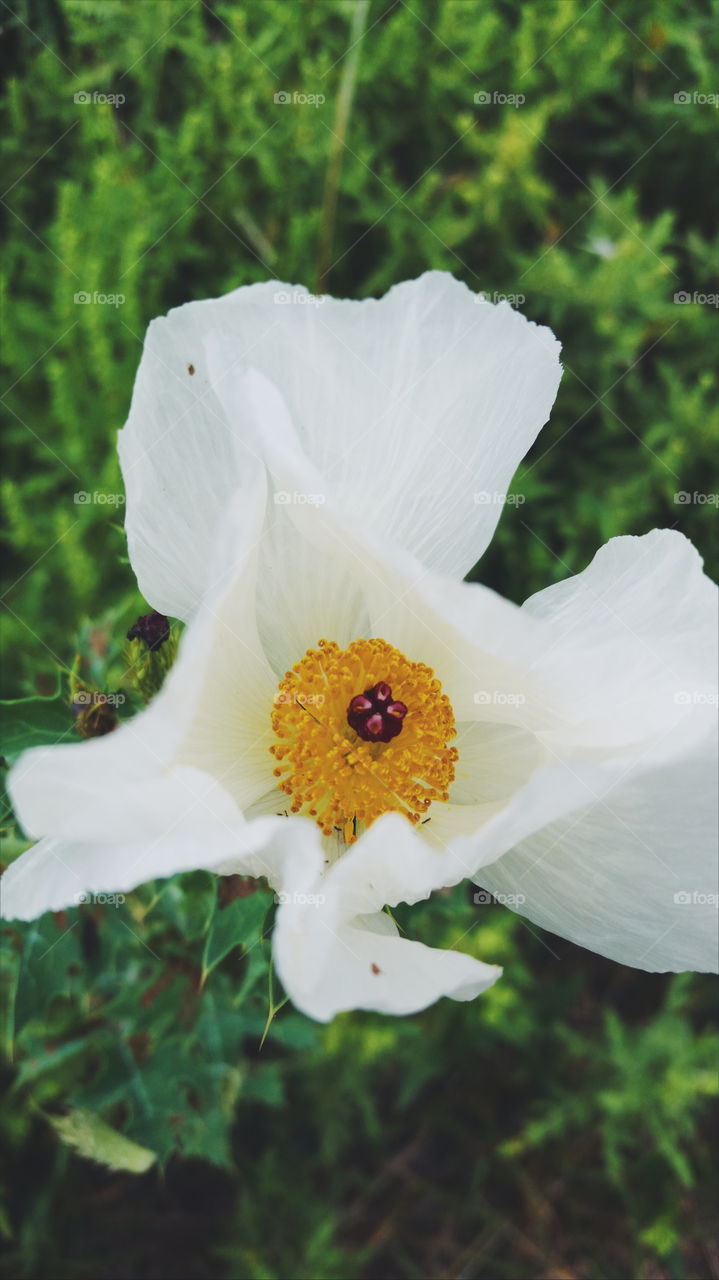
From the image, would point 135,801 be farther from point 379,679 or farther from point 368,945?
point 379,679

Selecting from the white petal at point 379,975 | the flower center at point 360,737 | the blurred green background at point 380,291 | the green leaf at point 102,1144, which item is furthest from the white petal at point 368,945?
the blurred green background at point 380,291

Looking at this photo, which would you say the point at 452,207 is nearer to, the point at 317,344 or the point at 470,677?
the point at 317,344

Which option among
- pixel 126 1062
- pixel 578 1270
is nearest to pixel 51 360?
pixel 126 1062

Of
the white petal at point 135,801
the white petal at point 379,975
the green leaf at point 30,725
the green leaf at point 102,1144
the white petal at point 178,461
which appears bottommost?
the green leaf at point 102,1144

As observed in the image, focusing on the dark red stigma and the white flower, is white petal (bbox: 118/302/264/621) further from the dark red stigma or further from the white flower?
the dark red stigma

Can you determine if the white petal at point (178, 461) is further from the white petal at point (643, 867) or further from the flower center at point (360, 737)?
the white petal at point (643, 867)

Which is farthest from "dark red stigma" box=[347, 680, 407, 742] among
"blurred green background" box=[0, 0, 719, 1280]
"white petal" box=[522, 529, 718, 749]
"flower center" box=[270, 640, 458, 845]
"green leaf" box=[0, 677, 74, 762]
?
"blurred green background" box=[0, 0, 719, 1280]
